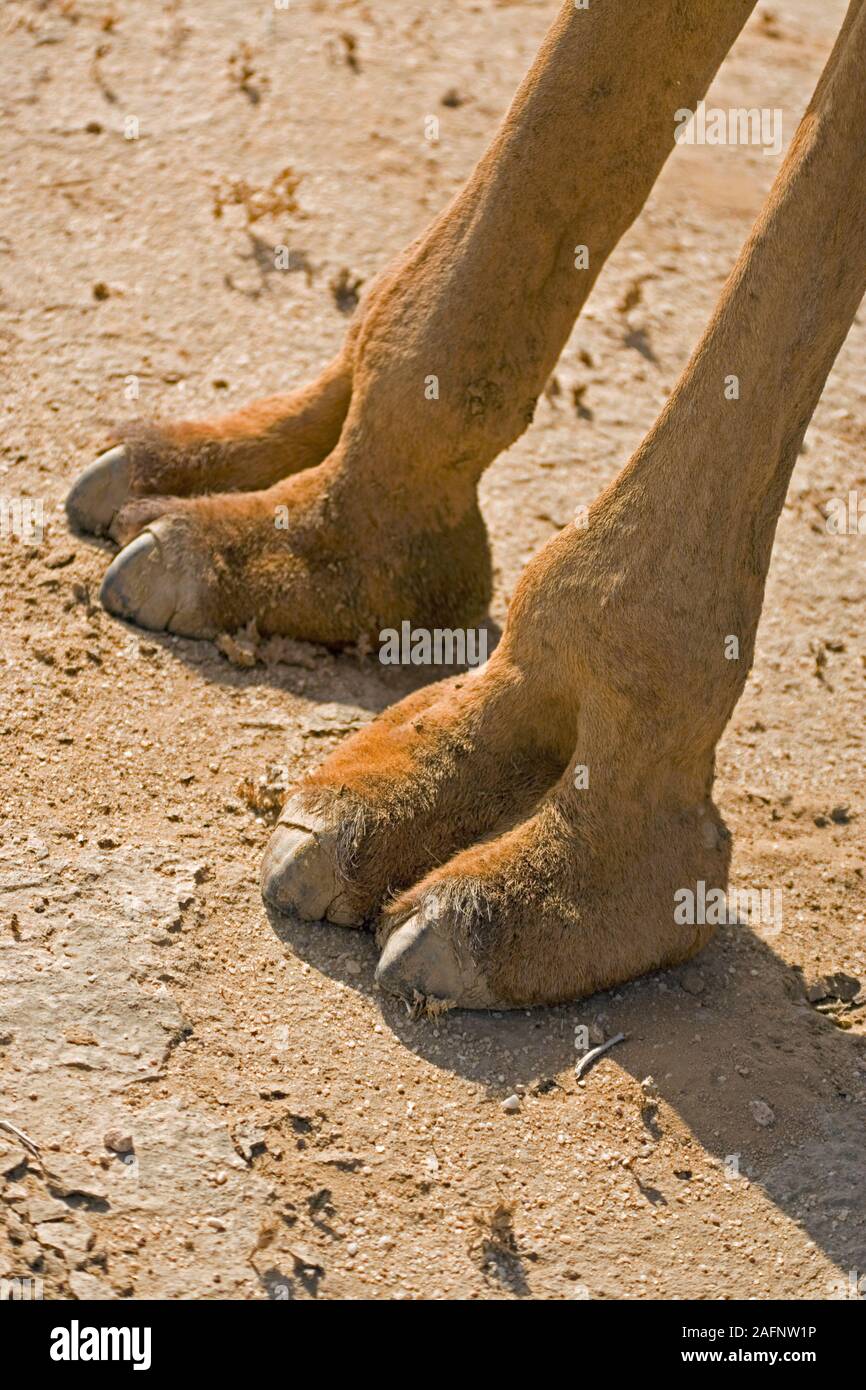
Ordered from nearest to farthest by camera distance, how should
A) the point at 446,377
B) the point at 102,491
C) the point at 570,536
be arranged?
the point at 570,536
the point at 446,377
the point at 102,491

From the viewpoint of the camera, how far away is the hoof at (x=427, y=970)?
324 centimetres

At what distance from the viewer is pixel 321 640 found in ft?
13.9

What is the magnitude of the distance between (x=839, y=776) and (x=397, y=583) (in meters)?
1.24

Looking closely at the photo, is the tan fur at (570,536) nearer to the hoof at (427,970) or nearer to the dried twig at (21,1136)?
the hoof at (427,970)

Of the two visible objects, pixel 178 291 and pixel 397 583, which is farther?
pixel 178 291

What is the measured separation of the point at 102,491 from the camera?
431 cm

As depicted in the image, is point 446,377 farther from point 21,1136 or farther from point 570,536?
point 21,1136

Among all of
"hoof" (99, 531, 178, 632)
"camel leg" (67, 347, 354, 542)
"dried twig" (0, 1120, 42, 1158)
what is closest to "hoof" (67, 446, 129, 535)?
"camel leg" (67, 347, 354, 542)

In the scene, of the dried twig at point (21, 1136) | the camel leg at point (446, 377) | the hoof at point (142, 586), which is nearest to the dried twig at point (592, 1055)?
the dried twig at point (21, 1136)

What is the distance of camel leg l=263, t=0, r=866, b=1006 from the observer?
3.22 m

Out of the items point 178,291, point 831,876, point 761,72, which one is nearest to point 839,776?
point 831,876

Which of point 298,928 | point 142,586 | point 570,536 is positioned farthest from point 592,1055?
point 142,586

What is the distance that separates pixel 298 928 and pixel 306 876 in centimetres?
12

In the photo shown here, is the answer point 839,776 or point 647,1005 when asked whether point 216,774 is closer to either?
point 647,1005
